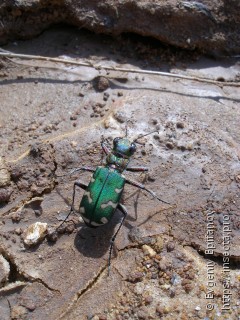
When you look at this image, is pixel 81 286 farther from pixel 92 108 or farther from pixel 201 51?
pixel 201 51

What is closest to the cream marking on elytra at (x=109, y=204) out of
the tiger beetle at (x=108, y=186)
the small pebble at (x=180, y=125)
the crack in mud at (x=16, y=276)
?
the tiger beetle at (x=108, y=186)

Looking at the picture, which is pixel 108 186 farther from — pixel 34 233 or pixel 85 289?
pixel 85 289

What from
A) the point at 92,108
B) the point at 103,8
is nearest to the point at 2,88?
the point at 92,108

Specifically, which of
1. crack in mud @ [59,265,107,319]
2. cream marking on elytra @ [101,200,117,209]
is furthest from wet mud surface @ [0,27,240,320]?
cream marking on elytra @ [101,200,117,209]

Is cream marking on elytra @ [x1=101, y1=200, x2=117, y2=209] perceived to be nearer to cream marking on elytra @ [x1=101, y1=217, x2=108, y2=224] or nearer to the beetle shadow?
cream marking on elytra @ [x1=101, y1=217, x2=108, y2=224]


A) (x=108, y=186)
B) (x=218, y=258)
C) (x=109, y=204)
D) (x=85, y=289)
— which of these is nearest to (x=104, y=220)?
(x=109, y=204)

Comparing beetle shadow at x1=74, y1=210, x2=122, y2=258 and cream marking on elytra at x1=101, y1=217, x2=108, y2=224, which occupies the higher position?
cream marking on elytra at x1=101, y1=217, x2=108, y2=224

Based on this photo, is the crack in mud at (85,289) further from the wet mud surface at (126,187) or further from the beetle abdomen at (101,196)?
the beetle abdomen at (101,196)
